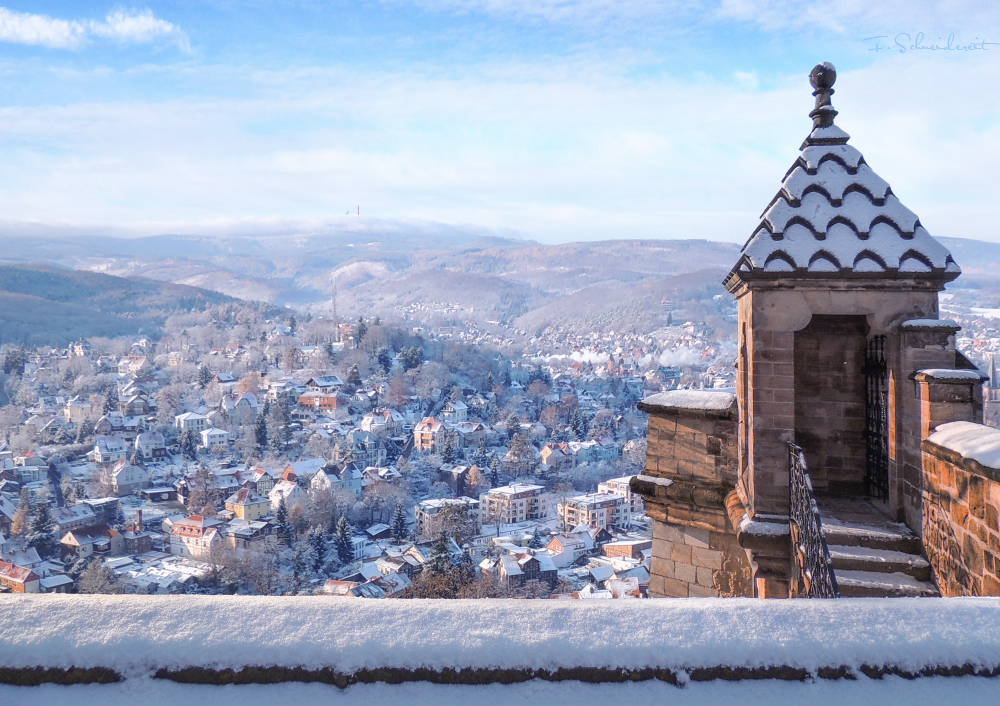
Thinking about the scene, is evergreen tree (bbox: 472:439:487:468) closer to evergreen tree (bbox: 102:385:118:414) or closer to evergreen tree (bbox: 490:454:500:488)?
evergreen tree (bbox: 490:454:500:488)

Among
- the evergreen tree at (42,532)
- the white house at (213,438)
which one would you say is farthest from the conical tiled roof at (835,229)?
the white house at (213,438)

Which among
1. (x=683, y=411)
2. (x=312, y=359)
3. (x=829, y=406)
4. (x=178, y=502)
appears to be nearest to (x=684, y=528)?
(x=683, y=411)

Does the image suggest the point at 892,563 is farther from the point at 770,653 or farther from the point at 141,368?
the point at 141,368

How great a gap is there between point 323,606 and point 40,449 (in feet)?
199

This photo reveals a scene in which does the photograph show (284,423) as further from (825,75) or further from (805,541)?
(805,541)

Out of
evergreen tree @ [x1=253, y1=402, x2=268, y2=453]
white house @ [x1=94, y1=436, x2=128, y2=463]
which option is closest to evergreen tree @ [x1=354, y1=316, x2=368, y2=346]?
evergreen tree @ [x1=253, y1=402, x2=268, y2=453]

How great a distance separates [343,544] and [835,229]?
33305 mm

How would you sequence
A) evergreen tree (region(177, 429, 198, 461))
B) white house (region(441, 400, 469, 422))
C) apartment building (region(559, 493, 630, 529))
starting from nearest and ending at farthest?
apartment building (region(559, 493, 630, 529))
evergreen tree (region(177, 429, 198, 461))
white house (region(441, 400, 469, 422))

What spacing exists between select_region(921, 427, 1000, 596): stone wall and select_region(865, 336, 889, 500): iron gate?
953 millimetres

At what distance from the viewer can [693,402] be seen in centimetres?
480

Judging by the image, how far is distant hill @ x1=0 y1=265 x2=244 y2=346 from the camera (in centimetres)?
9338

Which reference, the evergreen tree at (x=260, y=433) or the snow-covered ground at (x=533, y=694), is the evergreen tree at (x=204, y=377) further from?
the snow-covered ground at (x=533, y=694)

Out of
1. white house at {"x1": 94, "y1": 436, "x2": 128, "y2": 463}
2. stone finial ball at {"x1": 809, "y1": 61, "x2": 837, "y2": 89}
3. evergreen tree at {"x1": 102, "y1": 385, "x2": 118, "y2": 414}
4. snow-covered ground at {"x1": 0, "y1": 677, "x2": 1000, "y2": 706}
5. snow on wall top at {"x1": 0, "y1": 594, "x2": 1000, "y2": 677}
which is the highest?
stone finial ball at {"x1": 809, "y1": 61, "x2": 837, "y2": 89}

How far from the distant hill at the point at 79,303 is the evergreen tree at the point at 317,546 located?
7619 centimetres
